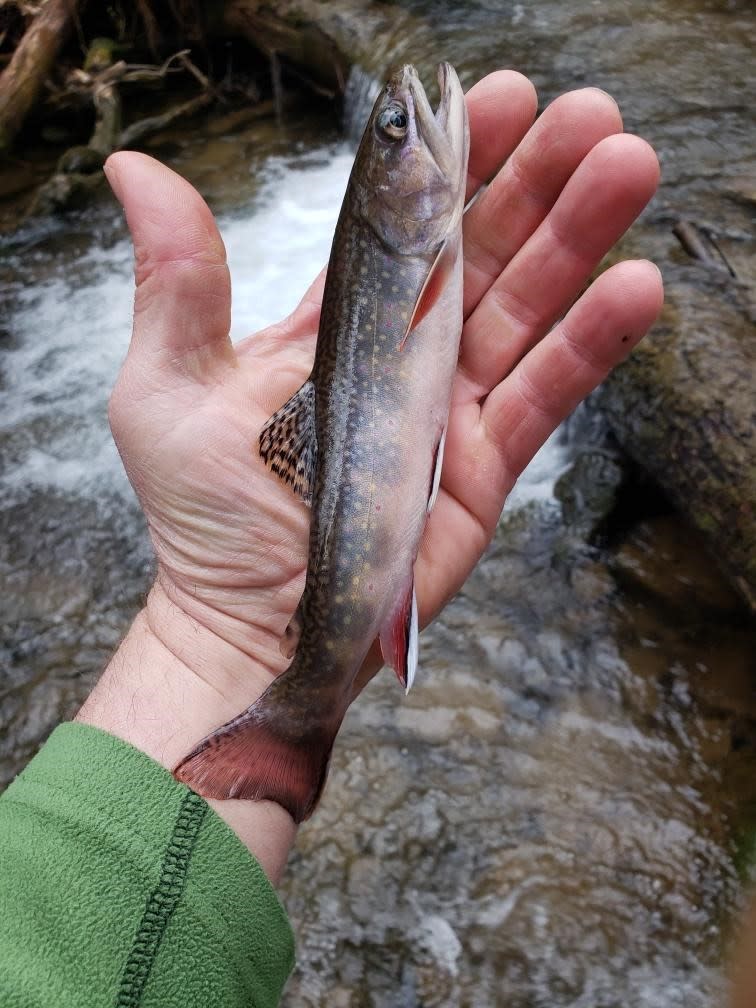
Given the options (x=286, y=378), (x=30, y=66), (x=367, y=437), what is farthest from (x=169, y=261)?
(x=30, y=66)

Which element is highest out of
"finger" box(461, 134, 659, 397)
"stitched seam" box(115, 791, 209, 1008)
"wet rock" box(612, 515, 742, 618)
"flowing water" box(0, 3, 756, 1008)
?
"finger" box(461, 134, 659, 397)

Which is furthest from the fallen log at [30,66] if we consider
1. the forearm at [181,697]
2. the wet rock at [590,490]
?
the forearm at [181,697]

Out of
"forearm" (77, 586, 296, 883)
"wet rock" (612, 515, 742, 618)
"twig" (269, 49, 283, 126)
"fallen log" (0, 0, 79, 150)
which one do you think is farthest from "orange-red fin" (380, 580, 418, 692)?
"twig" (269, 49, 283, 126)

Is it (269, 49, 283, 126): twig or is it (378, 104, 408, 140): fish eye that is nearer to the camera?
(378, 104, 408, 140): fish eye

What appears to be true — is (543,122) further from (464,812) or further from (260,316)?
(260,316)

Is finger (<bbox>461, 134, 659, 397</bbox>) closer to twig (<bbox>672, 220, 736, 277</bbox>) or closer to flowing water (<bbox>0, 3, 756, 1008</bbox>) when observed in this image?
flowing water (<bbox>0, 3, 756, 1008</bbox>)

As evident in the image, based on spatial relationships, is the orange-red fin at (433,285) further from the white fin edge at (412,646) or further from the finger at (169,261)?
the white fin edge at (412,646)
